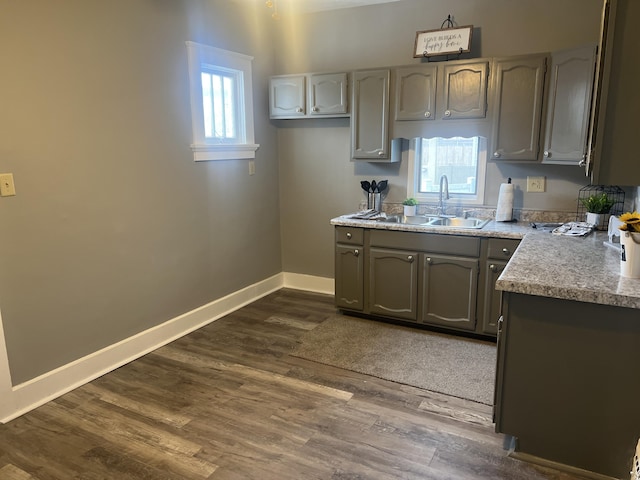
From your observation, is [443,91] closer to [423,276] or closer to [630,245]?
[423,276]

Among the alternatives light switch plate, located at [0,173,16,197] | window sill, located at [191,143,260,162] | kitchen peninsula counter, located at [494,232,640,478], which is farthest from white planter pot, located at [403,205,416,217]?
light switch plate, located at [0,173,16,197]

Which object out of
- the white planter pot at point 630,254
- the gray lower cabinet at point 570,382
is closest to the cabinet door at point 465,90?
the white planter pot at point 630,254

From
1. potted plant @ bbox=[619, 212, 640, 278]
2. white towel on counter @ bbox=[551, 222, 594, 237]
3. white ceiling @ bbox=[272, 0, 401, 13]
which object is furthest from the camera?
white ceiling @ bbox=[272, 0, 401, 13]

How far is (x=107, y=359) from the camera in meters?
3.08

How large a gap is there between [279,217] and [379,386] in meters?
2.39

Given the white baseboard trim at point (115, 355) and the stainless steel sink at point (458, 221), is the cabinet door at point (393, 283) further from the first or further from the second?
the white baseboard trim at point (115, 355)

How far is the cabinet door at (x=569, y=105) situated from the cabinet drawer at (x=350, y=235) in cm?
151

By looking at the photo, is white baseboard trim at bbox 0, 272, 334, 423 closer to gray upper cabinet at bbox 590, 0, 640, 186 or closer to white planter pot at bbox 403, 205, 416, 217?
white planter pot at bbox 403, 205, 416, 217

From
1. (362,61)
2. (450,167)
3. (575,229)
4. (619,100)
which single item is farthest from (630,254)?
(362,61)

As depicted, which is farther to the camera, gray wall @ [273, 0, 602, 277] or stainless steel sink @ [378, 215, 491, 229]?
stainless steel sink @ [378, 215, 491, 229]

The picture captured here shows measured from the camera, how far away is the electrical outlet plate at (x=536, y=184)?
3.59m

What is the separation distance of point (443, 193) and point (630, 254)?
1.98m

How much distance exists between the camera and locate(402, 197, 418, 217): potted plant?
3.96m

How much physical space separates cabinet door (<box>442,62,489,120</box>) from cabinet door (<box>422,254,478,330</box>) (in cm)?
109
